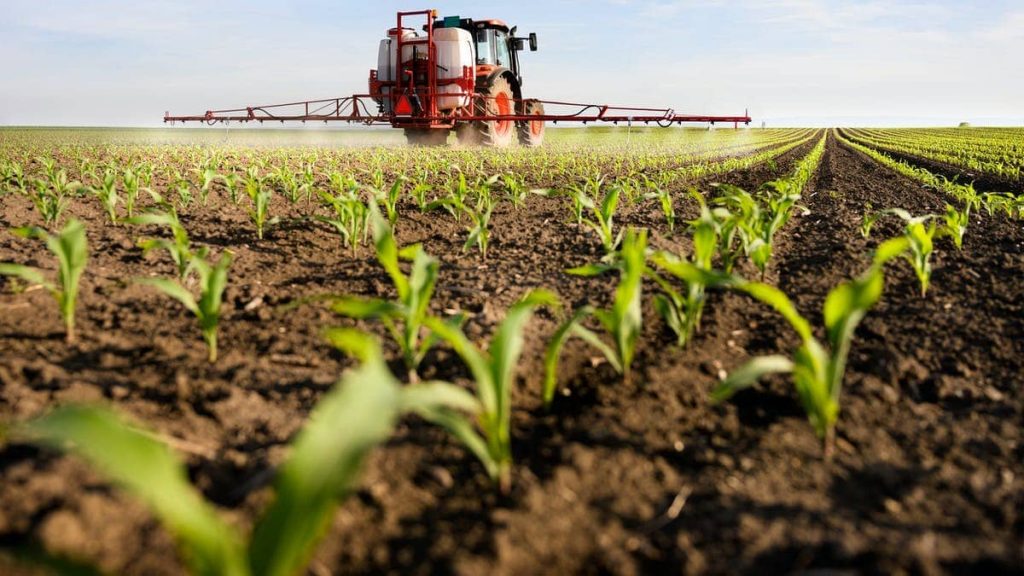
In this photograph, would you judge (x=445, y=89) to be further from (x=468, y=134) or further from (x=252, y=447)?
(x=252, y=447)

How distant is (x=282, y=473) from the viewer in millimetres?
844

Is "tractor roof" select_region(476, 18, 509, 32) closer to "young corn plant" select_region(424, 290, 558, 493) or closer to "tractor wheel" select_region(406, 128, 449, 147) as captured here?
"tractor wheel" select_region(406, 128, 449, 147)

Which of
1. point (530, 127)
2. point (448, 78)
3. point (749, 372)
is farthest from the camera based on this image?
point (530, 127)

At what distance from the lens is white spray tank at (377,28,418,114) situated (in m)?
13.5

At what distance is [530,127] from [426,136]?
3326mm

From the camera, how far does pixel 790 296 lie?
3387mm

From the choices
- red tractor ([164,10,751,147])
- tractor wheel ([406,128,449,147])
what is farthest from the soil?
tractor wheel ([406,128,449,147])

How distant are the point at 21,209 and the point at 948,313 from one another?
22.1 feet

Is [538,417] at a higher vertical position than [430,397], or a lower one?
lower

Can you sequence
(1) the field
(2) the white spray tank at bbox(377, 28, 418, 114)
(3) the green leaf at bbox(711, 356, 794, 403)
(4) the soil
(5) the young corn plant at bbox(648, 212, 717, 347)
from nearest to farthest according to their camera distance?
(1) the field
(3) the green leaf at bbox(711, 356, 794, 403)
(5) the young corn plant at bbox(648, 212, 717, 347)
(4) the soil
(2) the white spray tank at bbox(377, 28, 418, 114)

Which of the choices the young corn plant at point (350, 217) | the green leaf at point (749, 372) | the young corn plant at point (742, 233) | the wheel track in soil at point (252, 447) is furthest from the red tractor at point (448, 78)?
the green leaf at point (749, 372)

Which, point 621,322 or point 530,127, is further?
point 530,127

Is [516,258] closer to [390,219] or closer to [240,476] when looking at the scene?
[390,219]

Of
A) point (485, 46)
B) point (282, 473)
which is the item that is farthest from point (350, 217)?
point (485, 46)
